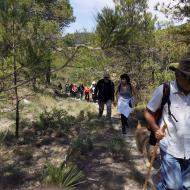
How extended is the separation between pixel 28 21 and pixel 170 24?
9246 mm

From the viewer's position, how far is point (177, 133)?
13.7 ft

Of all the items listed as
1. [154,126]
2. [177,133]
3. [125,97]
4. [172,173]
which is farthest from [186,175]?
[125,97]

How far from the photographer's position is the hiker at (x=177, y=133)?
4.16m

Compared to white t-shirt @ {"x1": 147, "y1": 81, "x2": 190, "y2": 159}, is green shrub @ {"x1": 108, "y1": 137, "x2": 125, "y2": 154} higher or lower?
lower

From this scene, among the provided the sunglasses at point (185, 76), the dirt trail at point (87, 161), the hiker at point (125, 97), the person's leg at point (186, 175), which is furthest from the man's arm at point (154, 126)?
the hiker at point (125, 97)

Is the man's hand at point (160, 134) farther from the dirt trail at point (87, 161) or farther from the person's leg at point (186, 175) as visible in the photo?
the dirt trail at point (87, 161)

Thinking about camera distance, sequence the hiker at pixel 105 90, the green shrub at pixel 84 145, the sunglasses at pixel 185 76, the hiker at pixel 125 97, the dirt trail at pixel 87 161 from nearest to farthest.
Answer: the sunglasses at pixel 185 76
the dirt trail at pixel 87 161
the green shrub at pixel 84 145
the hiker at pixel 125 97
the hiker at pixel 105 90

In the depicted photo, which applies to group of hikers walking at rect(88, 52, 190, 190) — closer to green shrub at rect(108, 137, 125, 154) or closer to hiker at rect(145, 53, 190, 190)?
hiker at rect(145, 53, 190, 190)

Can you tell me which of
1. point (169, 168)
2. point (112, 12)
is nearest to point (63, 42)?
point (112, 12)

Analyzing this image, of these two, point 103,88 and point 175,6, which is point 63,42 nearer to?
point 103,88

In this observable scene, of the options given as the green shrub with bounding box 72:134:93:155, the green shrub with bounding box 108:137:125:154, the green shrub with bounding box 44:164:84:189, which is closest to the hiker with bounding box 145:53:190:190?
the green shrub with bounding box 44:164:84:189

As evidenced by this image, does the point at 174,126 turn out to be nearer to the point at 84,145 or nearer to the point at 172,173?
the point at 172,173

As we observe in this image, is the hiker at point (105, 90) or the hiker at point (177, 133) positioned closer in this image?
the hiker at point (177, 133)

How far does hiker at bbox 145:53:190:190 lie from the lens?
4.16m
